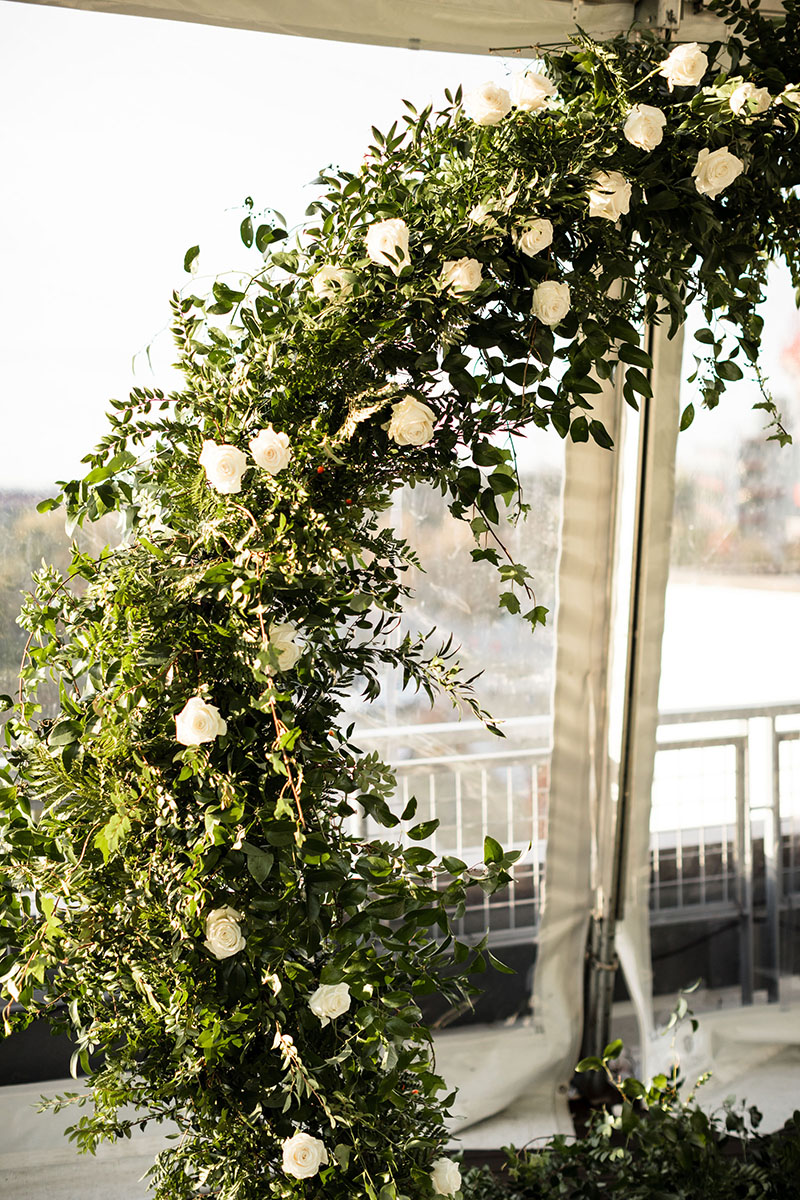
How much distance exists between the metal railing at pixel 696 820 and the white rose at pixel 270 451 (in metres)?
1.59

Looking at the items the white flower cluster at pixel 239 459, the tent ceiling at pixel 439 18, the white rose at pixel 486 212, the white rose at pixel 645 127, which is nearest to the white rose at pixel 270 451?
the white flower cluster at pixel 239 459

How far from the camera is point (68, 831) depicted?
128 centimetres

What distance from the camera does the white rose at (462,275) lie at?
4.20ft

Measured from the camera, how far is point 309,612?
4.27 ft

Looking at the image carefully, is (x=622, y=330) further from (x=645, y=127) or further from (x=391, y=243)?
(x=391, y=243)

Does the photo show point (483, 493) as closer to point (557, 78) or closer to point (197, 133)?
point (557, 78)

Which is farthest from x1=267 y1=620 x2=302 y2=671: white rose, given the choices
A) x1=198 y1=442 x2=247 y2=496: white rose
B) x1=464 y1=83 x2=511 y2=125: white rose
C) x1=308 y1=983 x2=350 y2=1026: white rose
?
x1=464 y1=83 x2=511 y2=125: white rose

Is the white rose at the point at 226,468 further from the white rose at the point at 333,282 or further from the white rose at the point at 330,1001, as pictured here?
the white rose at the point at 330,1001

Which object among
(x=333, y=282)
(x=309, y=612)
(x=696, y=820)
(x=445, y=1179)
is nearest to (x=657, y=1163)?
(x=696, y=820)

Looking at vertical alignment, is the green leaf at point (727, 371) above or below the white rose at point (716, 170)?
below

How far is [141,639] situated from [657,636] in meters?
1.73

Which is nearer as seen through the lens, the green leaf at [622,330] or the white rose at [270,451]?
the white rose at [270,451]

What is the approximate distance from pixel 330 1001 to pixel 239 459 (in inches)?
27.5

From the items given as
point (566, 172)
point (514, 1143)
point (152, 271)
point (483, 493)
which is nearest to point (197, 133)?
point (152, 271)
